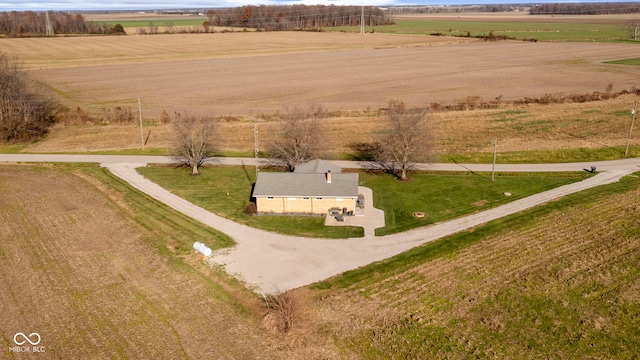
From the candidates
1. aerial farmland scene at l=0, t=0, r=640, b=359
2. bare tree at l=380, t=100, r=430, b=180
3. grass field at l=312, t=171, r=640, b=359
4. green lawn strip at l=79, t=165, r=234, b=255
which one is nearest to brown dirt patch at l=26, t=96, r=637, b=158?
aerial farmland scene at l=0, t=0, r=640, b=359

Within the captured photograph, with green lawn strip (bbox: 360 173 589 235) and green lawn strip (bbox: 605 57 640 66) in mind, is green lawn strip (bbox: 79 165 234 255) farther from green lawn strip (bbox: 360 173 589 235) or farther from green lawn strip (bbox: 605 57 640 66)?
green lawn strip (bbox: 605 57 640 66)

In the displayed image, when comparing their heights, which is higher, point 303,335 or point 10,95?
point 10,95

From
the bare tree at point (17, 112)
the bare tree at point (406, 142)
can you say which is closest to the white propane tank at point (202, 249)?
the bare tree at point (406, 142)

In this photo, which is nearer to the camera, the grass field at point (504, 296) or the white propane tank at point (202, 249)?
the grass field at point (504, 296)

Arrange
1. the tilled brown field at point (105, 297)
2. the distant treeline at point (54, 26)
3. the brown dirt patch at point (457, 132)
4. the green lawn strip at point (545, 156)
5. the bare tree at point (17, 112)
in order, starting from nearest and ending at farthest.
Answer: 1. the tilled brown field at point (105, 297)
2. the green lawn strip at point (545, 156)
3. the brown dirt patch at point (457, 132)
4. the bare tree at point (17, 112)
5. the distant treeline at point (54, 26)

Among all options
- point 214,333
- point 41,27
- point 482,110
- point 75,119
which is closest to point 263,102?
point 75,119

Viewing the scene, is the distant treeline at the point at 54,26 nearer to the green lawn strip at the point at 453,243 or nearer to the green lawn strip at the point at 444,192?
the green lawn strip at the point at 444,192

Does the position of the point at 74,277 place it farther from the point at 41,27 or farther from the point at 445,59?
the point at 41,27
